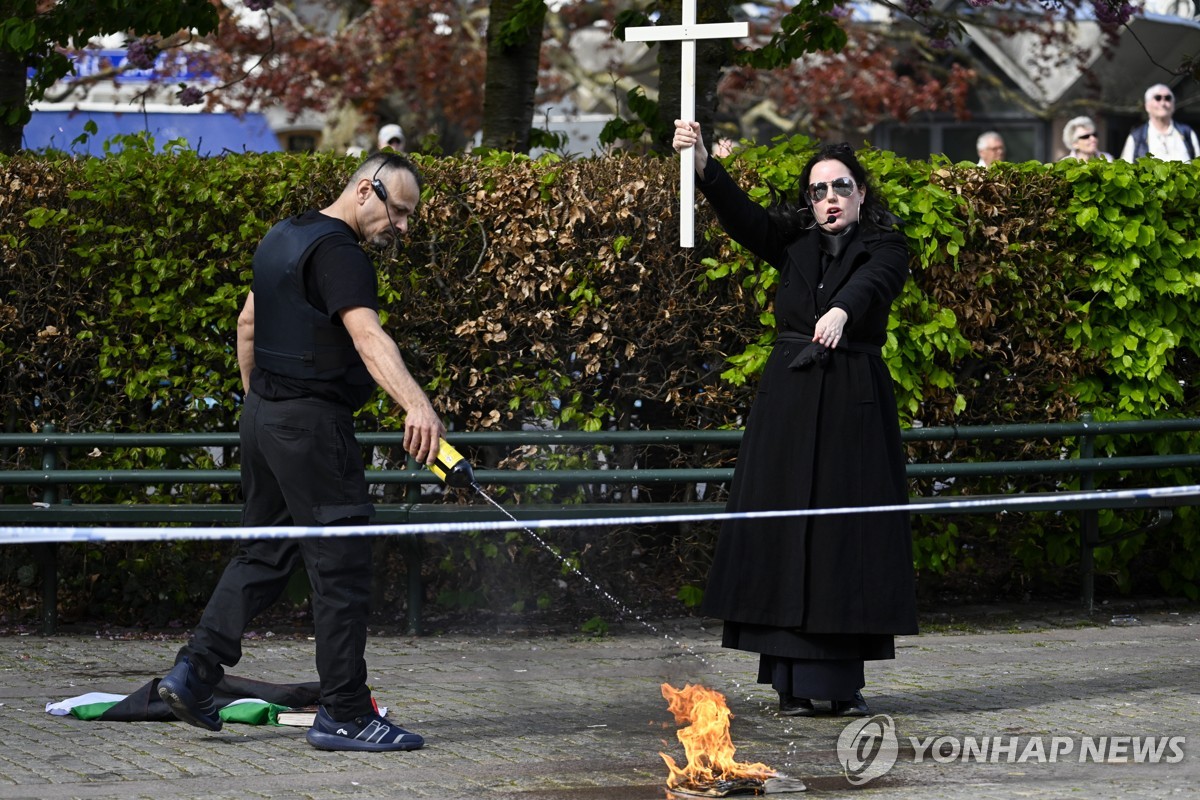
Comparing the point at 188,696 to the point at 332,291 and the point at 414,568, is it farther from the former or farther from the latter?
the point at 414,568

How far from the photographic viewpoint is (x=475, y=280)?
812 cm

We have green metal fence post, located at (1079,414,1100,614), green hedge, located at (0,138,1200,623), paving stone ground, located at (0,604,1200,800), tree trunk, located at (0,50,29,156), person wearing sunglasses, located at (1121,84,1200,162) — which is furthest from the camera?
person wearing sunglasses, located at (1121,84,1200,162)

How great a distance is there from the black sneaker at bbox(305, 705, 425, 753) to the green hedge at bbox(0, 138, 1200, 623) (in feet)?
8.22

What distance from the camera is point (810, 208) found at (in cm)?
668

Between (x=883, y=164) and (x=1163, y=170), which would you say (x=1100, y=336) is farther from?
(x=883, y=164)

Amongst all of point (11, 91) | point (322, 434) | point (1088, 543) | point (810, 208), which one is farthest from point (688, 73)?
point (11, 91)

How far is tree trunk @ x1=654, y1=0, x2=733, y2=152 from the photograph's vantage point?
945 cm

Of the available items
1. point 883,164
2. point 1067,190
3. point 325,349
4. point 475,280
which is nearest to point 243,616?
point 325,349

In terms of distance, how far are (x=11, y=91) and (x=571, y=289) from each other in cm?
354

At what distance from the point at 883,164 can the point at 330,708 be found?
3889mm

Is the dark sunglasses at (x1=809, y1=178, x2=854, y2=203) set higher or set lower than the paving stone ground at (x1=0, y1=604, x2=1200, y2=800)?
higher

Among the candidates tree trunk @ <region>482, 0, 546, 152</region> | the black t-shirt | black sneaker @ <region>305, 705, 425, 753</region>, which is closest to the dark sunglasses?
the black t-shirt

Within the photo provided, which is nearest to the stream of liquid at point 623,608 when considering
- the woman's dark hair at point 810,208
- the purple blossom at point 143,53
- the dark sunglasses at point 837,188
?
the woman's dark hair at point 810,208

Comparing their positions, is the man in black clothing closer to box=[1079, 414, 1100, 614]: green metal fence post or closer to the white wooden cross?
the white wooden cross
